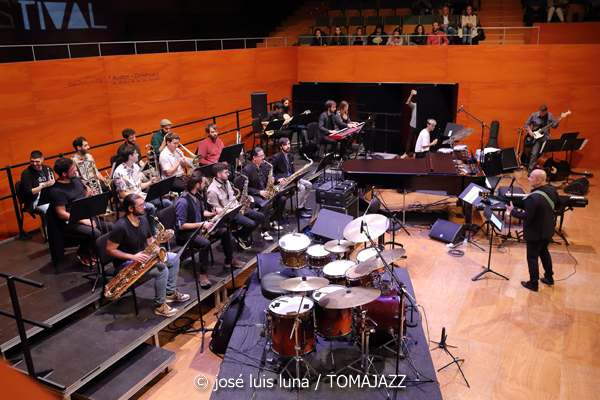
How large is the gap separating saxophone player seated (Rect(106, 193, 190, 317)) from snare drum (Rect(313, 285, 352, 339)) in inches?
69.5

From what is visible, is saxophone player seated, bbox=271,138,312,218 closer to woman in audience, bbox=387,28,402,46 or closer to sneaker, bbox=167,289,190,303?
sneaker, bbox=167,289,190,303

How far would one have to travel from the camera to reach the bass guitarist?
11211 mm

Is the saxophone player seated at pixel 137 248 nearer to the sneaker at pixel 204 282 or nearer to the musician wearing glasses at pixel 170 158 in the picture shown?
the sneaker at pixel 204 282

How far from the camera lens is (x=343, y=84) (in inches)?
595

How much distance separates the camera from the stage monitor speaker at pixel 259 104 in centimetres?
1141

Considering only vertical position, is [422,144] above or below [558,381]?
above

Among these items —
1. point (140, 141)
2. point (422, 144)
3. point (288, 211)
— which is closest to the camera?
point (288, 211)

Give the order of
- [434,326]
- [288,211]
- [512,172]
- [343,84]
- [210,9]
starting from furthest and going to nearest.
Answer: [343,84]
[210,9]
[512,172]
[288,211]
[434,326]

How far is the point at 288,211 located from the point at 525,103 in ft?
23.7

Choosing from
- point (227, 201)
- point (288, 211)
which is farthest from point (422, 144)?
point (227, 201)

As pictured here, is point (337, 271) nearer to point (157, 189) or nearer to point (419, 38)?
point (157, 189)

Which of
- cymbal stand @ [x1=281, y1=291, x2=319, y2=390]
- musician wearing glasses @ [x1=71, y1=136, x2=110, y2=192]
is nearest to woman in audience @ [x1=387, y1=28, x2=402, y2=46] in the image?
musician wearing glasses @ [x1=71, y1=136, x2=110, y2=192]

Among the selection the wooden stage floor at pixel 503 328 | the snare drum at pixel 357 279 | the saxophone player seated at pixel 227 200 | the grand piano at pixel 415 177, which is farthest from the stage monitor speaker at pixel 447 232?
the snare drum at pixel 357 279

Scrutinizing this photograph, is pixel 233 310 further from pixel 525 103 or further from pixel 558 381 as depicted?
pixel 525 103
